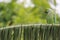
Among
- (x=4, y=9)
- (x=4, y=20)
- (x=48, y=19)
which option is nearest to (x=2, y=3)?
(x=4, y=9)

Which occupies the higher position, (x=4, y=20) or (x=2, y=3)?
(x=2, y=3)

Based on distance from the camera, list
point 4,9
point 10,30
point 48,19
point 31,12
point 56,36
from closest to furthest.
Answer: point 56,36 → point 10,30 → point 48,19 → point 31,12 → point 4,9

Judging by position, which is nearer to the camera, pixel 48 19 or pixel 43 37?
pixel 43 37

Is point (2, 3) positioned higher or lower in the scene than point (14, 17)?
higher

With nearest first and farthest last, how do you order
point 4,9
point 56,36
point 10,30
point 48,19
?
point 56,36, point 10,30, point 48,19, point 4,9

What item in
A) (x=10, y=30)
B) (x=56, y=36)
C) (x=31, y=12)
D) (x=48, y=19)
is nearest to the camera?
(x=56, y=36)

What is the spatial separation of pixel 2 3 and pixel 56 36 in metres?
6.66

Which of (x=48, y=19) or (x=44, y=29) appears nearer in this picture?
(x=44, y=29)

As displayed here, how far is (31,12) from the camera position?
7082 millimetres

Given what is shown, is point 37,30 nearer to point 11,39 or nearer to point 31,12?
point 11,39

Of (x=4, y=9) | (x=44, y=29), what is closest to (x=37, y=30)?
(x=44, y=29)

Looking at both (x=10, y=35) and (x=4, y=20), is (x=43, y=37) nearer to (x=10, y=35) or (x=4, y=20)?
(x=10, y=35)

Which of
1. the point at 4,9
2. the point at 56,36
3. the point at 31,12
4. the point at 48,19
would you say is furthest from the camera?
the point at 4,9

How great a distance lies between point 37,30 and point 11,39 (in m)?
0.18
